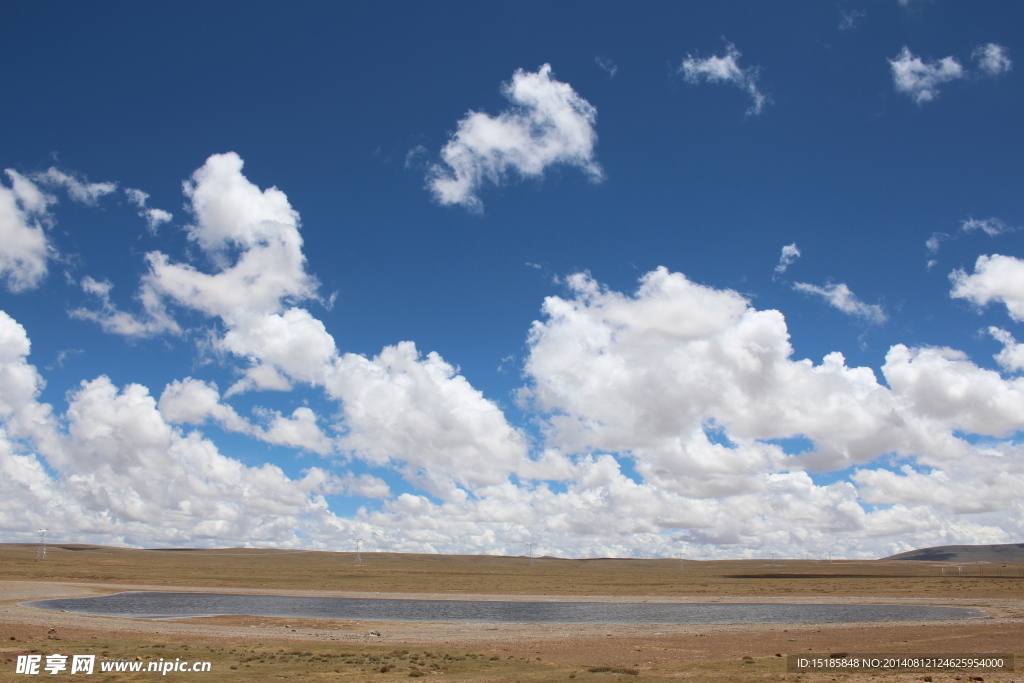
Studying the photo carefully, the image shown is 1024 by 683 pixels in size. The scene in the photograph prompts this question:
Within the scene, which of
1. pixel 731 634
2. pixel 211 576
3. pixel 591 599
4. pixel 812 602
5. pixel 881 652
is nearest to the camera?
pixel 881 652

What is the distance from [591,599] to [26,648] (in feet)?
301

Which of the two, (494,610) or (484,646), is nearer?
(484,646)

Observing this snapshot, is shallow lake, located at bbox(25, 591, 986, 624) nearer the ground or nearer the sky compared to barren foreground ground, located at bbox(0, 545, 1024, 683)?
nearer the ground

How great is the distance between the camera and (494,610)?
3570 inches

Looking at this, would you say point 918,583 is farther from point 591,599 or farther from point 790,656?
point 790,656

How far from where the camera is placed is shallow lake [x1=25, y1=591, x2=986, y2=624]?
74.9m

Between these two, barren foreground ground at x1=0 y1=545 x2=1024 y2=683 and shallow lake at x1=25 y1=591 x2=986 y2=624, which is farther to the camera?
shallow lake at x1=25 y1=591 x2=986 y2=624

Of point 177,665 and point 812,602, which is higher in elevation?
point 177,665

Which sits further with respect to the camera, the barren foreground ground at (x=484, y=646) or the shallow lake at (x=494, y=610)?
the shallow lake at (x=494, y=610)

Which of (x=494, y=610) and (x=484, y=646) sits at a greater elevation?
(x=484, y=646)

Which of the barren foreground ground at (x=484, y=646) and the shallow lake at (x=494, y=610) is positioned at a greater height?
the barren foreground ground at (x=484, y=646)

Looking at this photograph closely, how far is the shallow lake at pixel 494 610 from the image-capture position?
74.9 m

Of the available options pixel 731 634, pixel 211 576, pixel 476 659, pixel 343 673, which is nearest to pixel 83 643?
pixel 343 673

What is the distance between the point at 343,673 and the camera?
32.3 meters
